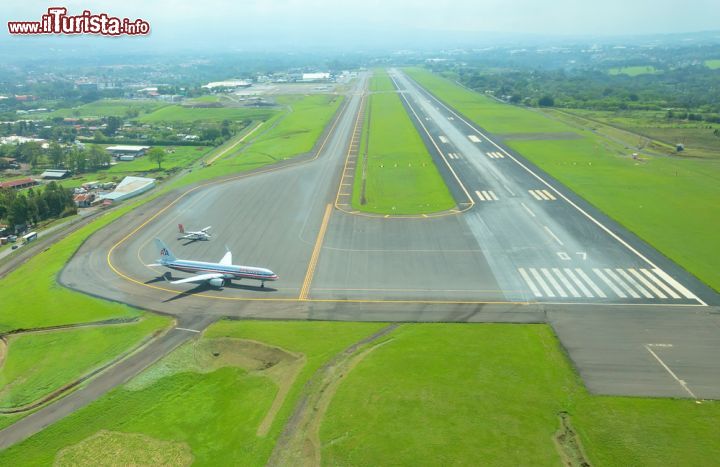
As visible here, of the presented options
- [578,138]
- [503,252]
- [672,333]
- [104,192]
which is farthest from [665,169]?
[104,192]

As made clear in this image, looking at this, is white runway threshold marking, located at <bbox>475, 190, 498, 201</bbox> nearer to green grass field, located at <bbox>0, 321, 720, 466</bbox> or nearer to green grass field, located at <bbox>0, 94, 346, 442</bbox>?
green grass field, located at <bbox>0, 321, 720, 466</bbox>

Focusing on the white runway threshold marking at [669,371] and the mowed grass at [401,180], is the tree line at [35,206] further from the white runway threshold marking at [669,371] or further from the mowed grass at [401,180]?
the white runway threshold marking at [669,371]

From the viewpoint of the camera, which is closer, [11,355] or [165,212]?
[11,355]

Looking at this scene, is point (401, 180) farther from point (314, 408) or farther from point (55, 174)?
point (55, 174)

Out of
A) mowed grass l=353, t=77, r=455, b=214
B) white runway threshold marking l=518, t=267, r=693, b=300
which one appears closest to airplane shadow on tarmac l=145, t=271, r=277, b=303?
mowed grass l=353, t=77, r=455, b=214

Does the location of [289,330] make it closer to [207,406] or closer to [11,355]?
[207,406]
